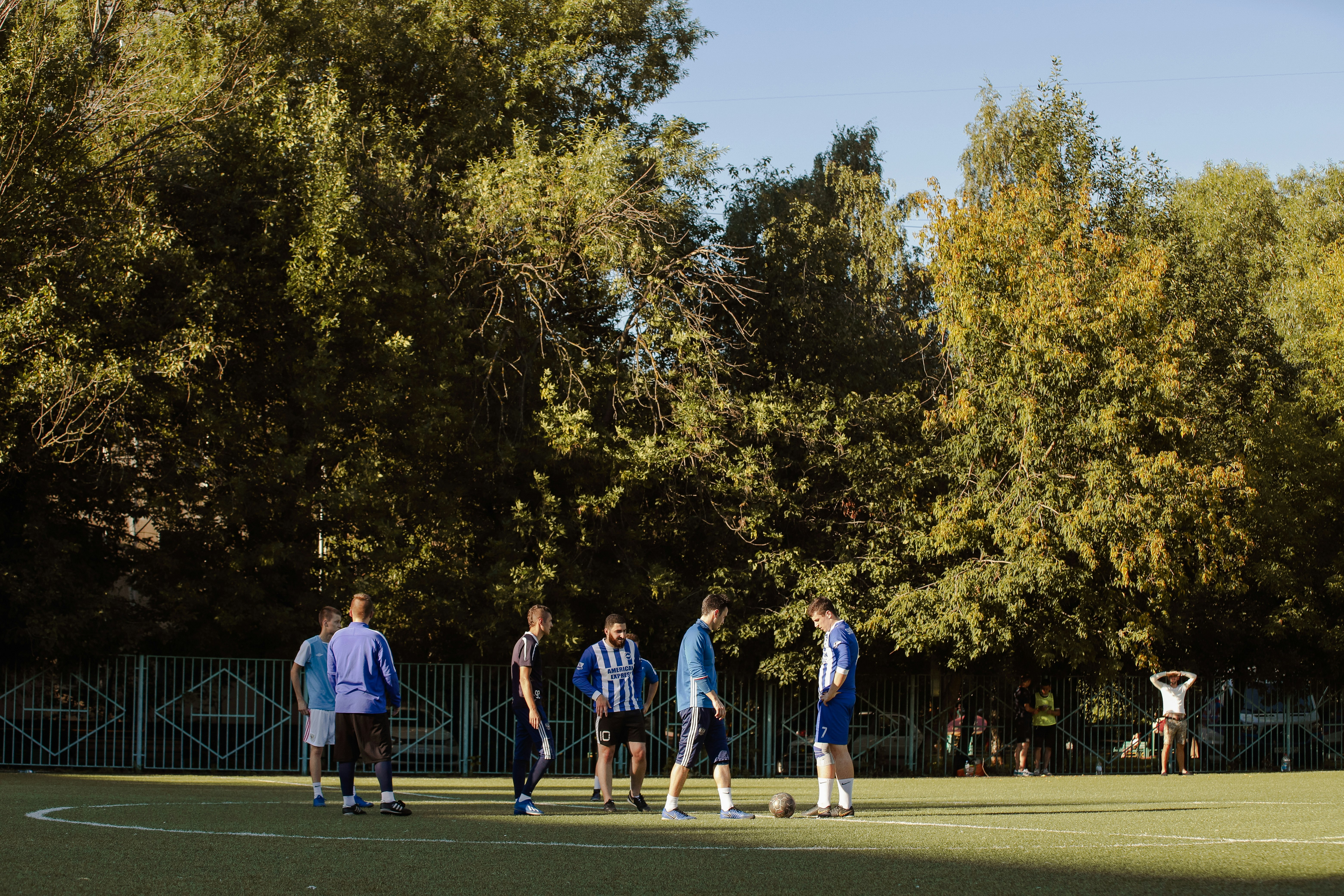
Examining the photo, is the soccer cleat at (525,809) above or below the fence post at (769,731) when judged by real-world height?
above

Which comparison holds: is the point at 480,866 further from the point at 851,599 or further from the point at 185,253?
the point at 851,599

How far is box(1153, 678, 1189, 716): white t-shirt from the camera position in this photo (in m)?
21.9

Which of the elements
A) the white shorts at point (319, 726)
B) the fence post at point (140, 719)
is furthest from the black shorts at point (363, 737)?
the fence post at point (140, 719)

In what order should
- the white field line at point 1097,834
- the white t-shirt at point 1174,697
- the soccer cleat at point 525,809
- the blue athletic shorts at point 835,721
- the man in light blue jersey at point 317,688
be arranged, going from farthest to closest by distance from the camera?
1. the white t-shirt at point 1174,697
2. the man in light blue jersey at point 317,688
3. the soccer cleat at point 525,809
4. the blue athletic shorts at point 835,721
5. the white field line at point 1097,834

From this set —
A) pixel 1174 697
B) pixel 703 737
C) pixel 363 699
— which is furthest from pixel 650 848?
pixel 1174 697

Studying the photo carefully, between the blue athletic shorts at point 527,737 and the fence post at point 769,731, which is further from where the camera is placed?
the fence post at point 769,731

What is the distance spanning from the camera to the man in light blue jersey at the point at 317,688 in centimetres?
1189

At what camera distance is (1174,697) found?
22.0m

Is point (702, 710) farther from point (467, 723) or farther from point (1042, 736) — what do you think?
point (1042, 736)

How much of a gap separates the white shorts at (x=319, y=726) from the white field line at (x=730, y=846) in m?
3.02

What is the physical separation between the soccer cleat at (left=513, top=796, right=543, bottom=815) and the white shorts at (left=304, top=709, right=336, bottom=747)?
2.35 metres

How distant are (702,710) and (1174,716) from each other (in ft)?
47.6

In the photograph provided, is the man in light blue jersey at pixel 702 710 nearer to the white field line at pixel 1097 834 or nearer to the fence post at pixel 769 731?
the white field line at pixel 1097 834

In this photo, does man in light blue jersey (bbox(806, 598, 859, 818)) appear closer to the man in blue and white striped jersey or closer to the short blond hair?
the man in blue and white striped jersey
